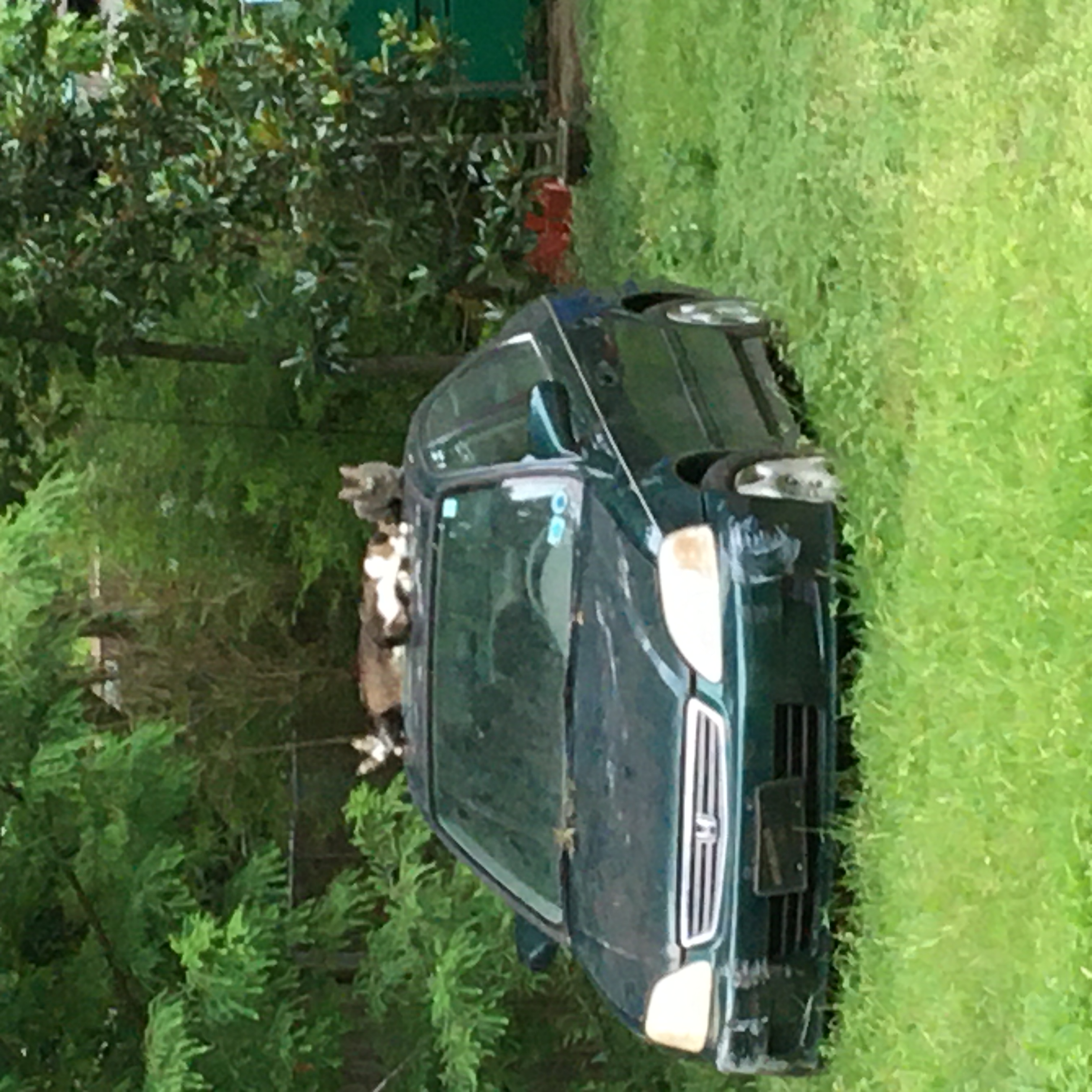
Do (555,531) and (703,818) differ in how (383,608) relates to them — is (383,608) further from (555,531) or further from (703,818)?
(703,818)

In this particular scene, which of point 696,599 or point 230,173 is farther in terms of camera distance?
point 230,173

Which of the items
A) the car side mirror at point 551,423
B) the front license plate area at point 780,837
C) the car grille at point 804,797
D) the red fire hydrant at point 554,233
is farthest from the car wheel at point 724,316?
the red fire hydrant at point 554,233

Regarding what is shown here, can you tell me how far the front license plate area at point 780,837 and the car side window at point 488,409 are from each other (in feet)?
4.03

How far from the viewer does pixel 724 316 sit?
4.47 metres

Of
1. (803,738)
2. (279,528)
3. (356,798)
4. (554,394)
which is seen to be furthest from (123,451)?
(803,738)

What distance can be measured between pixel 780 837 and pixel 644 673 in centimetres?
53

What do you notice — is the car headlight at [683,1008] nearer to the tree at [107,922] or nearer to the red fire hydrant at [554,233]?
the tree at [107,922]

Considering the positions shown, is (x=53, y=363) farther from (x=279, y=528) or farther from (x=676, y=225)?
(x=676, y=225)

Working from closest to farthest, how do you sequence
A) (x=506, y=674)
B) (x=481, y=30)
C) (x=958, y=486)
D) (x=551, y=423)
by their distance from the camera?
(x=958, y=486)
(x=551, y=423)
(x=506, y=674)
(x=481, y=30)

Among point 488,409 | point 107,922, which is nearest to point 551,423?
point 488,409

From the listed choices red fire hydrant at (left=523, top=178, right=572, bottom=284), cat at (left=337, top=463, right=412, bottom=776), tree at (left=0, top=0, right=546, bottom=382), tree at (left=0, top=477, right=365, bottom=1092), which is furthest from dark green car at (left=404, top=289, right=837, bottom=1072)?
red fire hydrant at (left=523, top=178, right=572, bottom=284)

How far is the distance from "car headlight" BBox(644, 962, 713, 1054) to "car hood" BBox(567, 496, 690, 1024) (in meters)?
0.03

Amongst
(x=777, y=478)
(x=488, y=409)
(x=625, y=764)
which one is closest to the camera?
(x=625, y=764)

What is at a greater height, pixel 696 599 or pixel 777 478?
pixel 777 478
